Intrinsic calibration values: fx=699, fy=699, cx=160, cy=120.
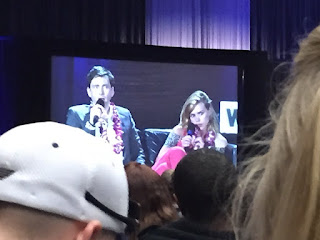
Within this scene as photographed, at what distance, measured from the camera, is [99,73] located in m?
5.16

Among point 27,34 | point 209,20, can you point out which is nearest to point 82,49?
point 27,34

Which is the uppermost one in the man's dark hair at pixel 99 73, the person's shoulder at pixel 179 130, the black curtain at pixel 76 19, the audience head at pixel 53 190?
the black curtain at pixel 76 19

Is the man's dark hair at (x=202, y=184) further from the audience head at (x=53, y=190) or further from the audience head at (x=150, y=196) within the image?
the audience head at (x=53, y=190)

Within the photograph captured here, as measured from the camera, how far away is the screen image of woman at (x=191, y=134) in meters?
5.30

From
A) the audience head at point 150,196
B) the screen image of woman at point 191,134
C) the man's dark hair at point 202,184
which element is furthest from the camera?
the screen image of woman at point 191,134

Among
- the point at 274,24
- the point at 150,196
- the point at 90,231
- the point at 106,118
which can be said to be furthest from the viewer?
the point at 274,24

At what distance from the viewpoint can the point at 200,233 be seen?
6.07 ft

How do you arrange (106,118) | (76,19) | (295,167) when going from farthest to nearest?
1. (76,19)
2. (106,118)
3. (295,167)

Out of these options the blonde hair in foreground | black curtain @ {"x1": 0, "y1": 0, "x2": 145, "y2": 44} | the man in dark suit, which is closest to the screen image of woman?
the man in dark suit

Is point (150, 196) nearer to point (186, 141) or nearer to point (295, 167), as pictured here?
point (295, 167)

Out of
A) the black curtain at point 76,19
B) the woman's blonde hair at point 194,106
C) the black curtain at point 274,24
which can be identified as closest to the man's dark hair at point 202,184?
the woman's blonde hair at point 194,106

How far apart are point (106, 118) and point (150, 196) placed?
2818 millimetres

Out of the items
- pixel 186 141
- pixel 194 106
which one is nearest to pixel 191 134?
pixel 186 141

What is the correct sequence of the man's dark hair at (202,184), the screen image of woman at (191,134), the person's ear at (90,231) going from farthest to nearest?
the screen image of woman at (191,134), the man's dark hair at (202,184), the person's ear at (90,231)
